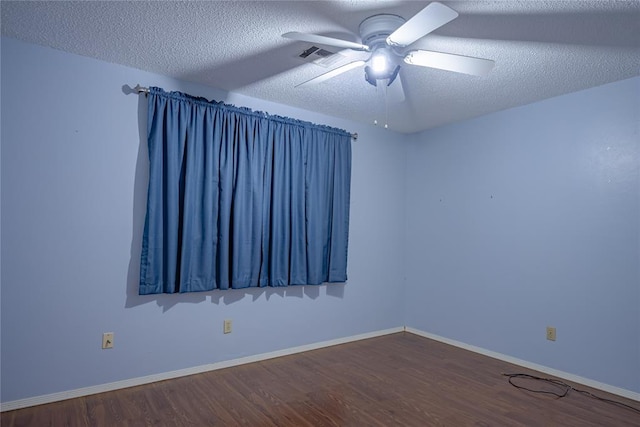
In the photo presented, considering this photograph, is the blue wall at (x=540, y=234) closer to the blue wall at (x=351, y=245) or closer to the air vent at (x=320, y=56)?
the blue wall at (x=351, y=245)

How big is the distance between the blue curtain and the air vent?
0.90 meters

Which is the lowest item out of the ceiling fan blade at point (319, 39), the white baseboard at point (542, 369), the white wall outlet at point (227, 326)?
the white baseboard at point (542, 369)

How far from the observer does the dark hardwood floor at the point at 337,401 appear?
7.35ft

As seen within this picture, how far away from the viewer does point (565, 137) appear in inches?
123

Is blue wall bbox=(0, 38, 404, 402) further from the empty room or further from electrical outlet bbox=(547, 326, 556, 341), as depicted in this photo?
electrical outlet bbox=(547, 326, 556, 341)

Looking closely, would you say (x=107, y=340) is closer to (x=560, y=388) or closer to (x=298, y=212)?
(x=298, y=212)

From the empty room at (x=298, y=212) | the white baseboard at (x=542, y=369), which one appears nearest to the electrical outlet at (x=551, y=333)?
the empty room at (x=298, y=212)

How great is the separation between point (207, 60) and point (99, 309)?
6.29ft

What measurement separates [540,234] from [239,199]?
2.64 metres

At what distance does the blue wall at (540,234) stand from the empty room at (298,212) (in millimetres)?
18

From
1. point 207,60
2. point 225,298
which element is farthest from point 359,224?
point 207,60

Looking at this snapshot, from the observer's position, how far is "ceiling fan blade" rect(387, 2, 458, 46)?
159 cm

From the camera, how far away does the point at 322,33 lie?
2.26 metres

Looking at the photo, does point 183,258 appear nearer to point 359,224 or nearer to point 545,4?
point 359,224
